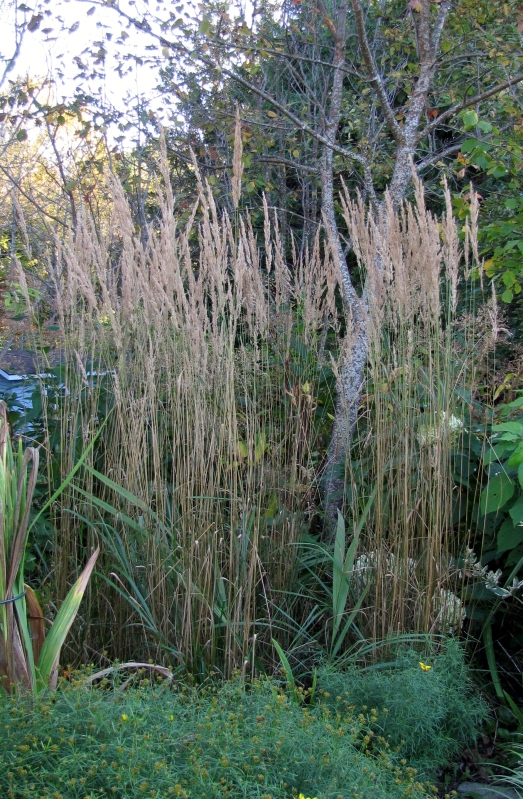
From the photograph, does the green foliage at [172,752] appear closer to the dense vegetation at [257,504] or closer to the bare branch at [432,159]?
the dense vegetation at [257,504]

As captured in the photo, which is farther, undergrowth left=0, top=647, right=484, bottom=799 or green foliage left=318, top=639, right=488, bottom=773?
green foliage left=318, top=639, right=488, bottom=773

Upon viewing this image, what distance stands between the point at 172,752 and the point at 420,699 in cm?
93

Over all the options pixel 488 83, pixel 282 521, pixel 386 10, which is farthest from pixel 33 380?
pixel 386 10

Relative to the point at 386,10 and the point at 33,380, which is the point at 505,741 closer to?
the point at 33,380

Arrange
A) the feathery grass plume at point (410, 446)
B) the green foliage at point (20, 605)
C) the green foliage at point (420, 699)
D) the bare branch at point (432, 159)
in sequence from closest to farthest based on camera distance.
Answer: the green foliage at point (20, 605)
the green foliage at point (420, 699)
the feathery grass plume at point (410, 446)
the bare branch at point (432, 159)

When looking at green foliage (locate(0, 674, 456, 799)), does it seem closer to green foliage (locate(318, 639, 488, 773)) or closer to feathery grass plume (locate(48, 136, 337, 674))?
green foliage (locate(318, 639, 488, 773))

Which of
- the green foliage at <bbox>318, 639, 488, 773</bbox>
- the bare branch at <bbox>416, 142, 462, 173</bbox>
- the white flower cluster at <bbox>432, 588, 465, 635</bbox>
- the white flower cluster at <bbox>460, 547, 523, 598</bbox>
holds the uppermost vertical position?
the bare branch at <bbox>416, 142, 462, 173</bbox>

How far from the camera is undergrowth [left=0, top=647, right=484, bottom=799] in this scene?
147 centimetres

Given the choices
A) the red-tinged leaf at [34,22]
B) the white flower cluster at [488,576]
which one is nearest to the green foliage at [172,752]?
the white flower cluster at [488,576]

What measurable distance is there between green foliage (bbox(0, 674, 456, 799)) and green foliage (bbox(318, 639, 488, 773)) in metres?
0.36

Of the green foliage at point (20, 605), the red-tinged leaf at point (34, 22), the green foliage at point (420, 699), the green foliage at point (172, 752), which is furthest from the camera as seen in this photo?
the red-tinged leaf at point (34, 22)

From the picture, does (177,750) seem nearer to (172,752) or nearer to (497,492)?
(172,752)

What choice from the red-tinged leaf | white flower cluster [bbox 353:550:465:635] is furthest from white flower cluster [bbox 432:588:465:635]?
the red-tinged leaf

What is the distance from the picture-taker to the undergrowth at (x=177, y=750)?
4.82 feet
